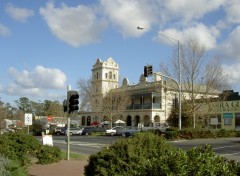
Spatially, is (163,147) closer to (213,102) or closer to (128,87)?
(213,102)

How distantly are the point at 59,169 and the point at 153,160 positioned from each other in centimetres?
949

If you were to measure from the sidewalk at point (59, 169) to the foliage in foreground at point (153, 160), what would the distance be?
15.6 ft

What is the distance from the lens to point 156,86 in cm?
7750

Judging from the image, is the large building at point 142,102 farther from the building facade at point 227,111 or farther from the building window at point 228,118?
the building window at point 228,118

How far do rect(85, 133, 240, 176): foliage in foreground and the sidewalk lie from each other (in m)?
4.74

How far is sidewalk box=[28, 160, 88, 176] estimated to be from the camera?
44.1 ft

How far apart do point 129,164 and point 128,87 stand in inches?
3078

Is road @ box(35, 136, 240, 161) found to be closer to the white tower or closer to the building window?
the building window

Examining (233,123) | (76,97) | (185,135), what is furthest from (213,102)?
(76,97)

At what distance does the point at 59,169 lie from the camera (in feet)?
48.3

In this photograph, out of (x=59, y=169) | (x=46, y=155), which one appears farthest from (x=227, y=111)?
(x=59, y=169)

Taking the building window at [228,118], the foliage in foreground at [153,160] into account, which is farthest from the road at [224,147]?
the building window at [228,118]

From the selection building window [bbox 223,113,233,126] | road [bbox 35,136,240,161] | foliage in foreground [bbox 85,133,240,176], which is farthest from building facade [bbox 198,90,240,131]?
foliage in foreground [bbox 85,133,240,176]

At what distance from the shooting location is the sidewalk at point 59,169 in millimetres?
13445
